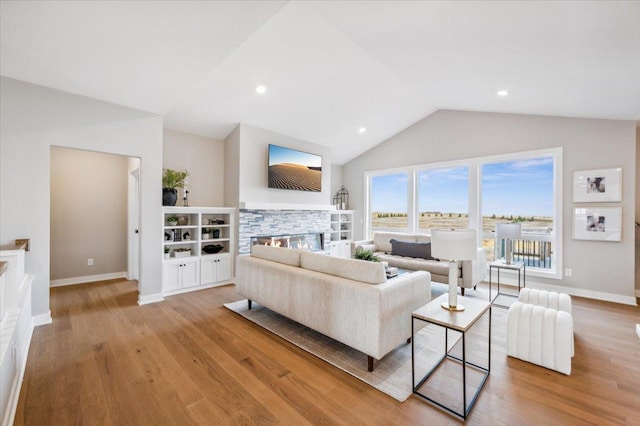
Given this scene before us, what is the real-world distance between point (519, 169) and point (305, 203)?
414 centimetres

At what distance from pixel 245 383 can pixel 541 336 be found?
8.22 ft

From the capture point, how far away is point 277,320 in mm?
3311

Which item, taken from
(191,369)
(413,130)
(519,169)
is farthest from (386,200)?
(191,369)

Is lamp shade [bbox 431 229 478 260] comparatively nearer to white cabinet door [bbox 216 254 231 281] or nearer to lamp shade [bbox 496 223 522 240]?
lamp shade [bbox 496 223 522 240]

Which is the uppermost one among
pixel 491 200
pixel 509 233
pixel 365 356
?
pixel 491 200

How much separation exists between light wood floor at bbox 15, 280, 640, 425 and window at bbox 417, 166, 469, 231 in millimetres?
2837

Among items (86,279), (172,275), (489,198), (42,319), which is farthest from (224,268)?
(489,198)

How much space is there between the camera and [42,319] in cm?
320

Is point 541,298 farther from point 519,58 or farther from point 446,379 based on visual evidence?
point 519,58

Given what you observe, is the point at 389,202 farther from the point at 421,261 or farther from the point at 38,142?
the point at 38,142

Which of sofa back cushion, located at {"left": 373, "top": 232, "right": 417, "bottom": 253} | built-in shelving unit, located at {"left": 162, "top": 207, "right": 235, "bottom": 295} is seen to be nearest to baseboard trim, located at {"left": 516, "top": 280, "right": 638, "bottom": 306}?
sofa back cushion, located at {"left": 373, "top": 232, "right": 417, "bottom": 253}

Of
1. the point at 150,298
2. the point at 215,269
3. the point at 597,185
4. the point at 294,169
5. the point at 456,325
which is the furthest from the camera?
the point at 294,169

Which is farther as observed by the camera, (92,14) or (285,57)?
(285,57)

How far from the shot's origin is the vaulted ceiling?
225cm
